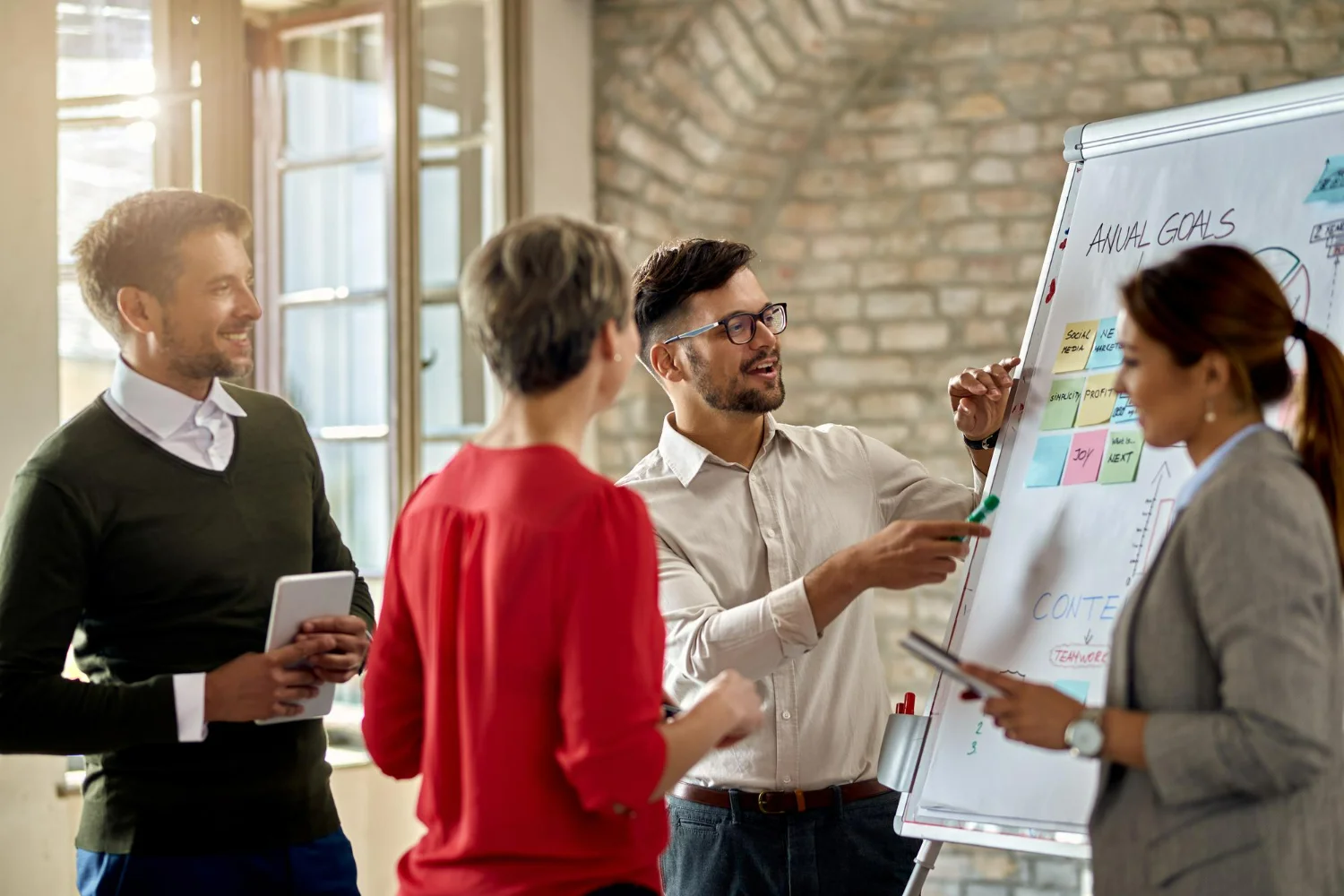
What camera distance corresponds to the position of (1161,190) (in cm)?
189

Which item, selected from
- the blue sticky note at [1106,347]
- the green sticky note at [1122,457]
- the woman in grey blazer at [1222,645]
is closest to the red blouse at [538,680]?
the woman in grey blazer at [1222,645]

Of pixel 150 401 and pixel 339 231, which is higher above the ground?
pixel 339 231

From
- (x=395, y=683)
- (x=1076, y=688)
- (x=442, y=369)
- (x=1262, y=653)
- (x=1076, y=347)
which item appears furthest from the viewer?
(x=442, y=369)

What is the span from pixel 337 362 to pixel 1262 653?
280cm

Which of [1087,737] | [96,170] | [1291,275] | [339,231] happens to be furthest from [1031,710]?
[339,231]

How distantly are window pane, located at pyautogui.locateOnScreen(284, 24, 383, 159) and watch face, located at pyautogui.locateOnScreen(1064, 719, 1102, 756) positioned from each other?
2748mm

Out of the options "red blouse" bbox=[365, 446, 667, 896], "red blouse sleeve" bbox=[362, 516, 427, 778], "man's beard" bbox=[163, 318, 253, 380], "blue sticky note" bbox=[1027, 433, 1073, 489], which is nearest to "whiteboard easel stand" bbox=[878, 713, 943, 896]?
"blue sticky note" bbox=[1027, 433, 1073, 489]

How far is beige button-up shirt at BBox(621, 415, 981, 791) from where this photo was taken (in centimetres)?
191

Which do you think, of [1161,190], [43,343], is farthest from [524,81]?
[1161,190]

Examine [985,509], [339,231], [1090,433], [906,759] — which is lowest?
[906,759]

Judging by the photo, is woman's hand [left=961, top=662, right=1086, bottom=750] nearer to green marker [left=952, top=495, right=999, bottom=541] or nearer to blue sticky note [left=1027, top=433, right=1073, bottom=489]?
green marker [left=952, top=495, right=999, bottom=541]

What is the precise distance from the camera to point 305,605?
1.71 meters

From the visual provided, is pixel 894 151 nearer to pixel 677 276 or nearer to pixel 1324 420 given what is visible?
pixel 677 276

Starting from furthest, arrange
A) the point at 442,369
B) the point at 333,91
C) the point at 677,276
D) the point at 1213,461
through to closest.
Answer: the point at 442,369, the point at 333,91, the point at 677,276, the point at 1213,461
